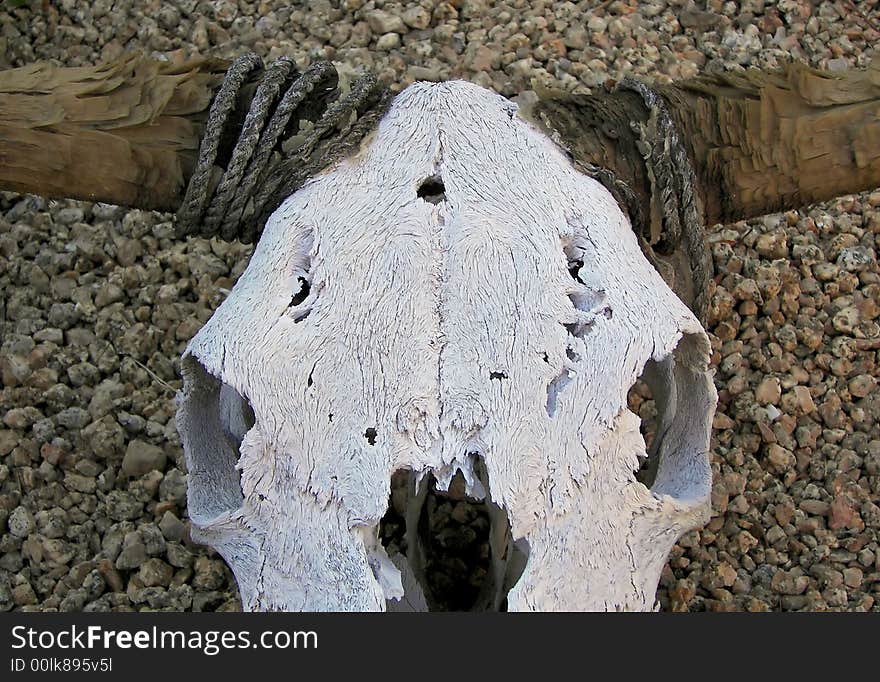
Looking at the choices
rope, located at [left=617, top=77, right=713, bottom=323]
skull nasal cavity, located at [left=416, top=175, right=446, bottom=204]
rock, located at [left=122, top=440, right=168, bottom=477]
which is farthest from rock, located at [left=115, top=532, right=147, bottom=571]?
rope, located at [left=617, top=77, right=713, bottom=323]

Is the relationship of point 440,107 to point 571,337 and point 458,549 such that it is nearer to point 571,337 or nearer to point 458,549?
point 571,337

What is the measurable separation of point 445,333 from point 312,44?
5.24 feet

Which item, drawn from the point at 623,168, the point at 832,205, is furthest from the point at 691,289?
the point at 832,205

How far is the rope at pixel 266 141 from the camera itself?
1.63 m

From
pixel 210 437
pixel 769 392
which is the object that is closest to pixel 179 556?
pixel 210 437

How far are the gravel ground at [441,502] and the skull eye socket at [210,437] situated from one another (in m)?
0.42

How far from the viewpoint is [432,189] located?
1592 millimetres

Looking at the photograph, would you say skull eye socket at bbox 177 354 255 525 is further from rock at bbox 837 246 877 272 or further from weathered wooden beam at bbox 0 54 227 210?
rock at bbox 837 246 877 272

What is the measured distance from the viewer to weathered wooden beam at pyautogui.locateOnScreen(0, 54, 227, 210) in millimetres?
1627

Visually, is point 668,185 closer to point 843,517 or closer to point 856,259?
point 843,517

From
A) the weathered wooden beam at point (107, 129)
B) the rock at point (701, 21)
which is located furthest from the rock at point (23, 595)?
the rock at point (701, 21)

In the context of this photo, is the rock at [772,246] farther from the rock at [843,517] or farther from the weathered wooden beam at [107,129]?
the weathered wooden beam at [107,129]

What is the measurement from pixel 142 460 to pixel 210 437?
0.53 metres

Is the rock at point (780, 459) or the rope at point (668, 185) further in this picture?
the rock at point (780, 459)
